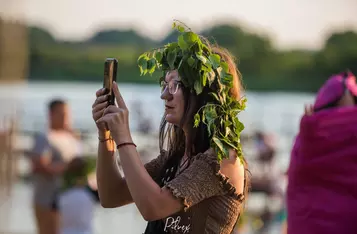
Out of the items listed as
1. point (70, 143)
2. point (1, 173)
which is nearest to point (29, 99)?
point (1, 173)

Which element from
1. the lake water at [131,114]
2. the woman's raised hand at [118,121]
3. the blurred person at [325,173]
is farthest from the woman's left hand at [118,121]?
the lake water at [131,114]

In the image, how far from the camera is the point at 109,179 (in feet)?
10.1

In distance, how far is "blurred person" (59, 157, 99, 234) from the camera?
6.71 metres

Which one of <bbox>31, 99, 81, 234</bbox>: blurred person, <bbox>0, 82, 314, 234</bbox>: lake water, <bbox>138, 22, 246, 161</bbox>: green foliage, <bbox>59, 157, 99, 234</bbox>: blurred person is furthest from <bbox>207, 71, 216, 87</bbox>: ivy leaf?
<bbox>0, 82, 314, 234</bbox>: lake water

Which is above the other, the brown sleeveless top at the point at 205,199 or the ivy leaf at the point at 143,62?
the ivy leaf at the point at 143,62

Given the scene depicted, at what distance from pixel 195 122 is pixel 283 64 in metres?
11.1

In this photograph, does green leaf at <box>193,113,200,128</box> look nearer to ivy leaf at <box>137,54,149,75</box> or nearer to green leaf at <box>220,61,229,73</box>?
green leaf at <box>220,61,229,73</box>

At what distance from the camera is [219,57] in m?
3.06

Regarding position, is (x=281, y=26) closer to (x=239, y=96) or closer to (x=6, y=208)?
(x=6, y=208)

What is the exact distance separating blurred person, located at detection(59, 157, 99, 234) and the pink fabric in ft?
11.3

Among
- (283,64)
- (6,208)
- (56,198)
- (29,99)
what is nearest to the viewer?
(56,198)

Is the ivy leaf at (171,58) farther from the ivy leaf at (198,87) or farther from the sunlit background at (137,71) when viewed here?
the sunlit background at (137,71)

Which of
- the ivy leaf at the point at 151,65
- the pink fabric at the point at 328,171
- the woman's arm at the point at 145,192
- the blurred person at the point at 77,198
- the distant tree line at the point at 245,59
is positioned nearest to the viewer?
the woman's arm at the point at 145,192

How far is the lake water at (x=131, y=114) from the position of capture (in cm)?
1145
